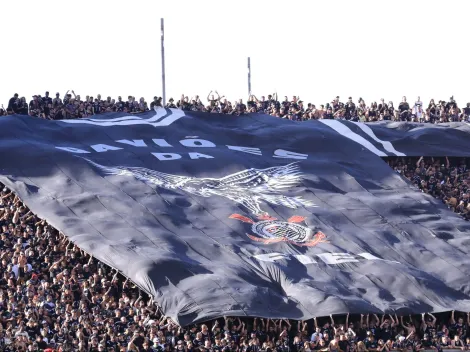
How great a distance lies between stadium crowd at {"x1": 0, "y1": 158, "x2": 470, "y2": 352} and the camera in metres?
32.2

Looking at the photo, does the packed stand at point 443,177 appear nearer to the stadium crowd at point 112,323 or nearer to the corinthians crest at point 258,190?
the corinthians crest at point 258,190

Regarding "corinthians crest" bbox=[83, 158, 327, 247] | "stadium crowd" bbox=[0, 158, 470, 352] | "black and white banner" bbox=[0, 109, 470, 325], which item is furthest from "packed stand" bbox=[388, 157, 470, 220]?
"stadium crowd" bbox=[0, 158, 470, 352]

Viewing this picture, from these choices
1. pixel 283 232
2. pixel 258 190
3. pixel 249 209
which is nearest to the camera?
pixel 283 232

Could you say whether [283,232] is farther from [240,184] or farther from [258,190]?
[240,184]

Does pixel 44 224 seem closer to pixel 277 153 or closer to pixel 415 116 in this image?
pixel 277 153

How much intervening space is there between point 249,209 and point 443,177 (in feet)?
31.6

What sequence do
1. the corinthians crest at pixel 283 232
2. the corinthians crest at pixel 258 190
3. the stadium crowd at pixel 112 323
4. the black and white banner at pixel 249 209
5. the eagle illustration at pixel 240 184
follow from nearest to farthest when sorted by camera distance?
1. the stadium crowd at pixel 112 323
2. the black and white banner at pixel 249 209
3. the corinthians crest at pixel 283 232
4. the corinthians crest at pixel 258 190
5. the eagle illustration at pixel 240 184

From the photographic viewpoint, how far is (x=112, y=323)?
32.8m

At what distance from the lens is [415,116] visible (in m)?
51.4

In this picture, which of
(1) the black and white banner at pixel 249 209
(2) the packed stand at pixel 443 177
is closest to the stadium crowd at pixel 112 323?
(1) the black and white banner at pixel 249 209

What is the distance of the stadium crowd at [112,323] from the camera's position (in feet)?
106

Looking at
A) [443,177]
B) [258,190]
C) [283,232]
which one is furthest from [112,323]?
[443,177]

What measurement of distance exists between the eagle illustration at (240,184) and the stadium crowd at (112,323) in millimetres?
4662

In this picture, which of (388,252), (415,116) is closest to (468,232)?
(388,252)
